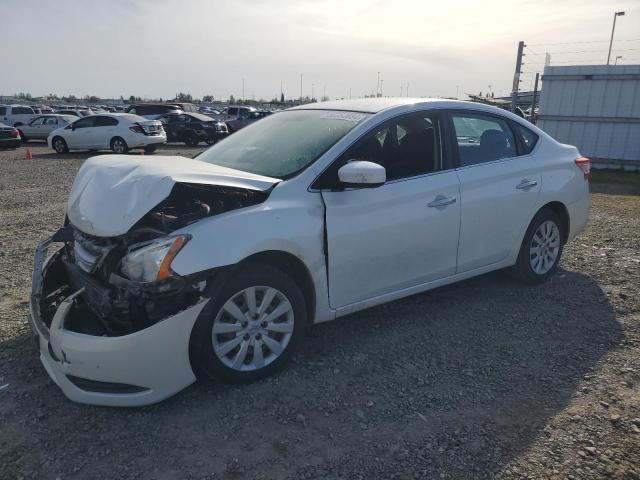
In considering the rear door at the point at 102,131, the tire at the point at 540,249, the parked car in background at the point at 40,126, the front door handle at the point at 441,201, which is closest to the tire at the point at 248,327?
the front door handle at the point at 441,201

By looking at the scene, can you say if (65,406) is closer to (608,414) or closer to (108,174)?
(108,174)

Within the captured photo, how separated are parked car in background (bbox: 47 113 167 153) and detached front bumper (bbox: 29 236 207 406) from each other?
56.7 ft

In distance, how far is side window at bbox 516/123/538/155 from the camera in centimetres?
488

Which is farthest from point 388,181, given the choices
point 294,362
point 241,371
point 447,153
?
point 241,371

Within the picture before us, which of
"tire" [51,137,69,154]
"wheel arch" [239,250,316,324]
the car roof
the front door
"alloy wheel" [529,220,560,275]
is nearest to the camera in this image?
"wheel arch" [239,250,316,324]

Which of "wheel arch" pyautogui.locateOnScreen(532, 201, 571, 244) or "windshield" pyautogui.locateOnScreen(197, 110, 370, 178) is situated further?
"wheel arch" pyautogui.locateOnScreen(532, 201, 571, 244)

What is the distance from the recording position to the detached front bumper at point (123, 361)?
110 inches

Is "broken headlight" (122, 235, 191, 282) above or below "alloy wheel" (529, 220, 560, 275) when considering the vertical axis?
above

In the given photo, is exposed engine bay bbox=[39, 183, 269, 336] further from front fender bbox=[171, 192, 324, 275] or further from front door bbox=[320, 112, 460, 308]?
front door bbox=[320, 112, 460, 308]

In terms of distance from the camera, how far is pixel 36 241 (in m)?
6.46

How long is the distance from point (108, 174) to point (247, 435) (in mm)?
1865

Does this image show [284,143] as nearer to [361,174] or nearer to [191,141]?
[361,174]

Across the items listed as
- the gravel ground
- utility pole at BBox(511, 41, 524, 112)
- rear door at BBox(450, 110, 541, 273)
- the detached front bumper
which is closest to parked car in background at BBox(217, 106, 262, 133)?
utility pole at BBox(511, 41, 524, 112)

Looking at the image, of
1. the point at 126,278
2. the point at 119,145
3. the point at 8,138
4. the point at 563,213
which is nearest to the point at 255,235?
the point at 126,278
